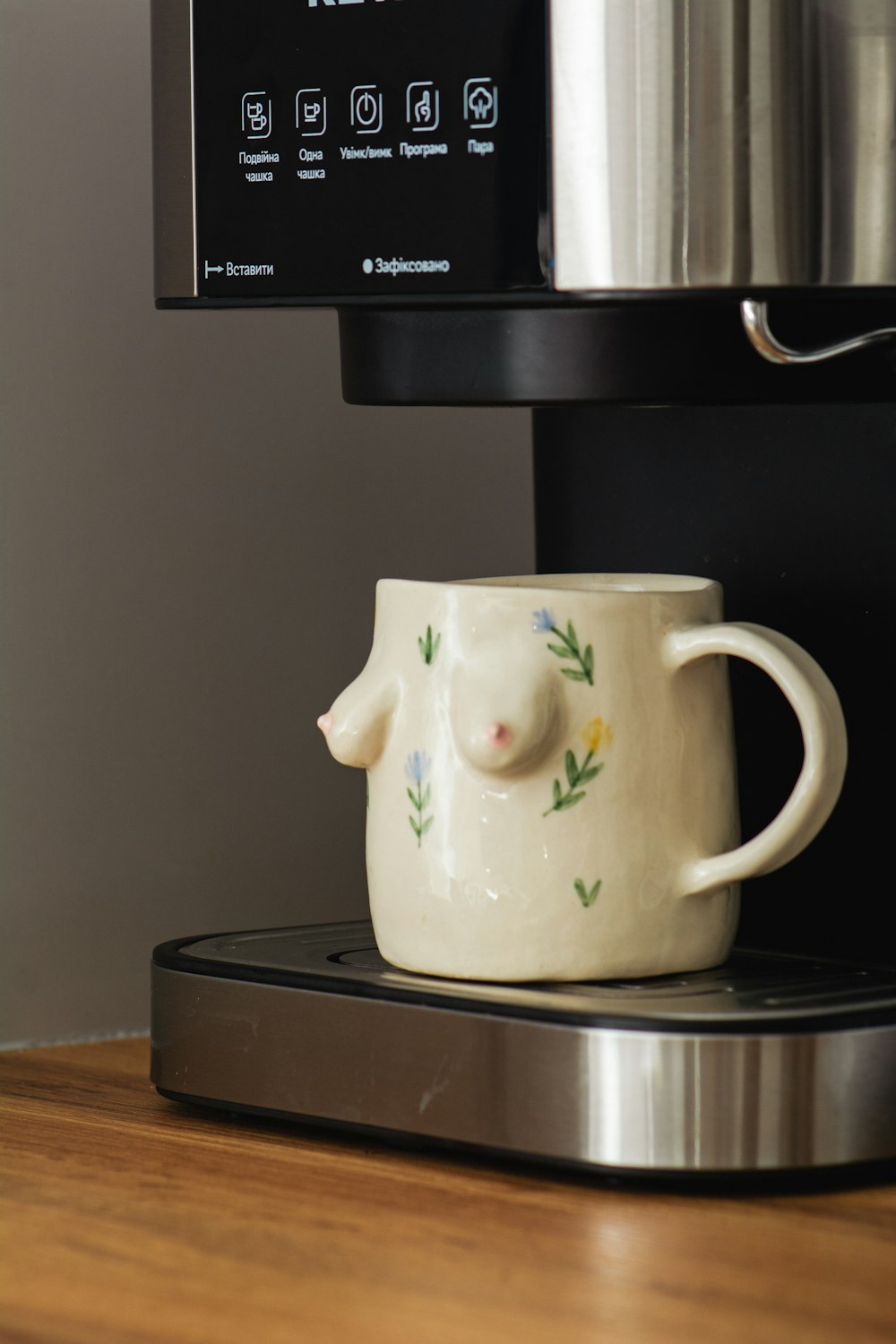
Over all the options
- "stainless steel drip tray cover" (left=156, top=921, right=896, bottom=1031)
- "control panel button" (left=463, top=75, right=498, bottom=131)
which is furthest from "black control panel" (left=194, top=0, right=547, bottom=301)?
"stainless steel drip tray cover" (left=156, top=921, right=896, bottom=1031)

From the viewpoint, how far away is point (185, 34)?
691mm

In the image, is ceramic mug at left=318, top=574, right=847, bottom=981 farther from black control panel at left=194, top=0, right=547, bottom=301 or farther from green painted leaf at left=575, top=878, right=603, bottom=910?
black control panel at left=194, top=0, right=547, bottom=301

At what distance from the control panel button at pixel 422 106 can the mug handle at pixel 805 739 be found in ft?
0.62

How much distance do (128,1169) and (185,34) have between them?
1.31ft

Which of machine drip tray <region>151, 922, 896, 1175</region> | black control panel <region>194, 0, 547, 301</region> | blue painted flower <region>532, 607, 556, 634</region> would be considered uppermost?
black control panel <region>194, 0, 547, 301</region>

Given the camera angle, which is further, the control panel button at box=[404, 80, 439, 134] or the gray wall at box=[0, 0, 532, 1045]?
the gray wall at box=[0, 0, 532, 1045]

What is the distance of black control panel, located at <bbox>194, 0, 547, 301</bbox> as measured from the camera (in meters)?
0.62

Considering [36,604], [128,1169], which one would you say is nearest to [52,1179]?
[128,1169]

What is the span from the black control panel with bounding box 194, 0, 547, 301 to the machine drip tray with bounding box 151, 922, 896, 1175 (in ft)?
0.77

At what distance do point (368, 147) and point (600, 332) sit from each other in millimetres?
100

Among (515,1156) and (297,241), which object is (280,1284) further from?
(297,241)

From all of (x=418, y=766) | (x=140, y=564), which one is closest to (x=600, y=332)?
(x=418, y=766)

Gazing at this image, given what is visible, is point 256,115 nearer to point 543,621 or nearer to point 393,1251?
point 543,621

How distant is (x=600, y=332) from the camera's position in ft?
2.16
